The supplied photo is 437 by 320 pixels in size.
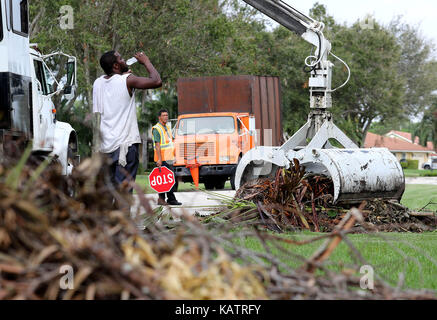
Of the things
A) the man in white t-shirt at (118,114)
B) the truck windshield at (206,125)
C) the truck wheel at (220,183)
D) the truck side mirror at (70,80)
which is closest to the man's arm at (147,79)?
the man in white t-shirt at (118,114)

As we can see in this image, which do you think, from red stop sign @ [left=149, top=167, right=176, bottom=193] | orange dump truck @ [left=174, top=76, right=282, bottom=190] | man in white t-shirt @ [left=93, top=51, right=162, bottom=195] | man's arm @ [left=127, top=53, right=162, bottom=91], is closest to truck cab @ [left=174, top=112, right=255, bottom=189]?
orange dump truck @ [left=174, top=76, right=282, bottom=190]

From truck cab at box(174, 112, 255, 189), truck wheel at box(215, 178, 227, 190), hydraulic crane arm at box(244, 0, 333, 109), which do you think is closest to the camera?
hydraulic crane arm at box(244, 0, 333, 109)

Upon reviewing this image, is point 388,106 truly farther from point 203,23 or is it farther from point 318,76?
point 318,76

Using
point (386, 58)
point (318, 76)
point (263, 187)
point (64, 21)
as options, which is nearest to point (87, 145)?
point (64, 21)

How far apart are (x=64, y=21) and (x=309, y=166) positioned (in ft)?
64.5

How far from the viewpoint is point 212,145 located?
853 inches

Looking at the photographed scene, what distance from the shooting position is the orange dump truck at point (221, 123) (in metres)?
21.5

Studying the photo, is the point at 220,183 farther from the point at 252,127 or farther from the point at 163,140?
the point at 163,140

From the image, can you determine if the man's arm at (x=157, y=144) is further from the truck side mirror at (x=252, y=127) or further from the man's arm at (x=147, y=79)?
the truck side mirror at (x=252, y=127)

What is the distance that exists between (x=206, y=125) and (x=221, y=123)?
0.50 m

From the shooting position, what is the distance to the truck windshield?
22.0 m

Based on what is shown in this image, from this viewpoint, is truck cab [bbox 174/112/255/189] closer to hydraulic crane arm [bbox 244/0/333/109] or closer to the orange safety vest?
the orange safety vest
